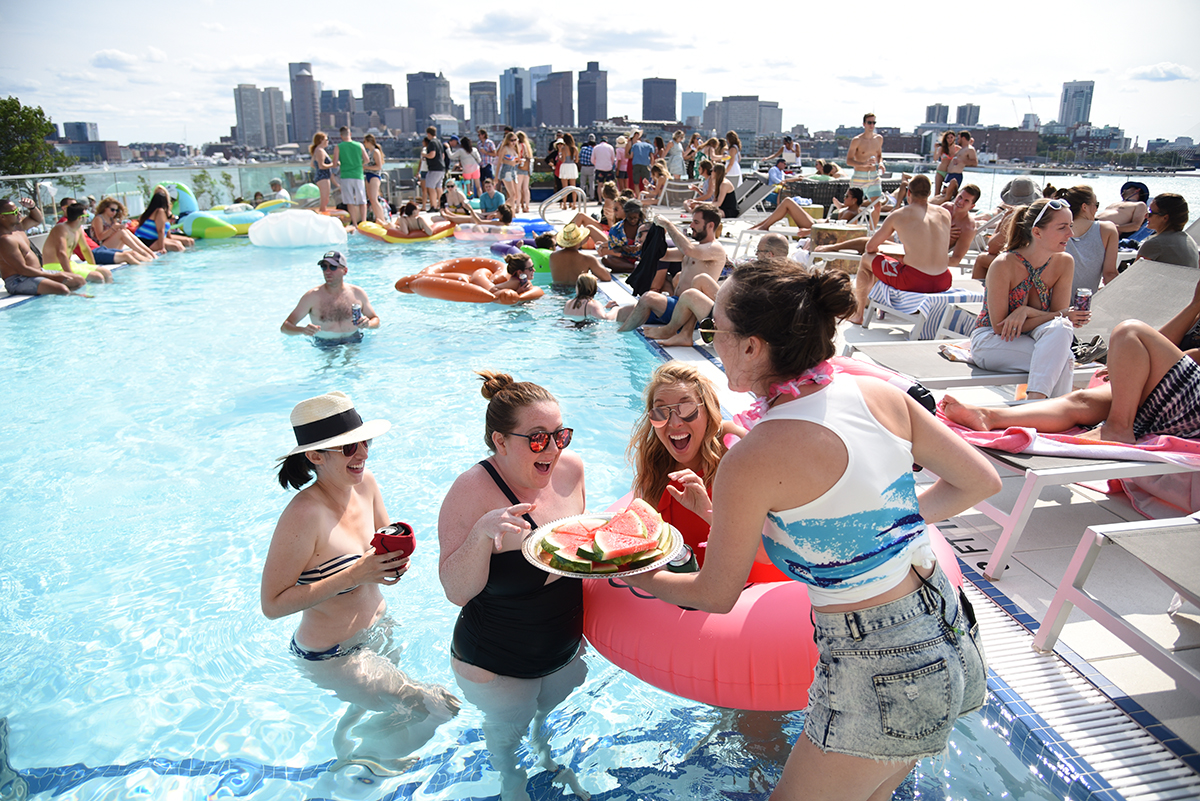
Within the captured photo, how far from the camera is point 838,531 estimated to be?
1510 millimetres

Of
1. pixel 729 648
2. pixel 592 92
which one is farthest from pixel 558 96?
pixel 729 648

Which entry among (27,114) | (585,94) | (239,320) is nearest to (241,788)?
(239,320)

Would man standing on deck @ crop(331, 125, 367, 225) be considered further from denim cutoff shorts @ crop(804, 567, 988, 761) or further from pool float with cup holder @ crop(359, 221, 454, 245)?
denim cutoff shorts @ crop(804, 567, 988, 761)

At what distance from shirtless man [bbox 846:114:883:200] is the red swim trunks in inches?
326

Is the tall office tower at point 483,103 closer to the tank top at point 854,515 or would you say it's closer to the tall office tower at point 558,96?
the tall office tower at point 558,96

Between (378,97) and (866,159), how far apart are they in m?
181

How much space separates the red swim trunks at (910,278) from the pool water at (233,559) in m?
2.74

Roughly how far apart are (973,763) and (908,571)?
146cm

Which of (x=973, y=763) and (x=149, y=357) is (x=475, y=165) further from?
(x=973, y=763)

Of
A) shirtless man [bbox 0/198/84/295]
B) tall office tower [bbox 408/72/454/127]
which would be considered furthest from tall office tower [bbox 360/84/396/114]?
shirtless man [bbox 0/198/84/295]

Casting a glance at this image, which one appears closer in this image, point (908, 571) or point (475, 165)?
point (908, 571)

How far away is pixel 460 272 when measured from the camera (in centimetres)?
1048

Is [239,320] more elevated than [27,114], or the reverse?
[27,114]

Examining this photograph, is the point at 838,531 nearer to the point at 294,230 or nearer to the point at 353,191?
the point at 294,230
